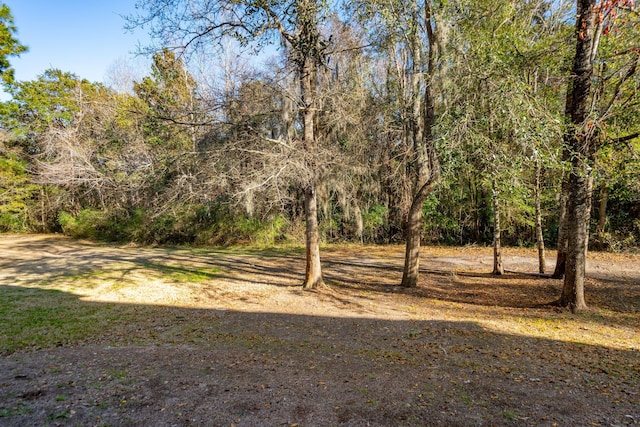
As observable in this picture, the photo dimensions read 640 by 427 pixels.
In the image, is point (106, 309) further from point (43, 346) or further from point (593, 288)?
point (593, 288)

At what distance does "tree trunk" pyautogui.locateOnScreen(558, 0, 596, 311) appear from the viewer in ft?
19.1

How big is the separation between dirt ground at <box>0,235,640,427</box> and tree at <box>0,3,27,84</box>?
13.7 meters

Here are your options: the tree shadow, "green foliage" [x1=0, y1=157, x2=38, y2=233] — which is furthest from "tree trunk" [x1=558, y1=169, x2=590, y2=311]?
"green foliage" [x1=0, y1=157, x2=38, y2=233]

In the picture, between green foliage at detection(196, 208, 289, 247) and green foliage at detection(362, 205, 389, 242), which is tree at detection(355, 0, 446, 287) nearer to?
green foliage at detection(362, 205, 389, 242)

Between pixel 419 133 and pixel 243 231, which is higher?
pixel 419 133

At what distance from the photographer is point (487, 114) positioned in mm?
6098

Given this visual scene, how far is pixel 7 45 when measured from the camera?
1784 cm

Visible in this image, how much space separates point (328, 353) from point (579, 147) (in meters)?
5.37

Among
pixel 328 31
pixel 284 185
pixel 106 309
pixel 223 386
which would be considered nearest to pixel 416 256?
pixel 284 185

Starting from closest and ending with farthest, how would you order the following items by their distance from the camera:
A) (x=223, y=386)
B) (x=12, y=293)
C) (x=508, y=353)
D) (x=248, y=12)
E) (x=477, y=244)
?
(x=223, y=386), (x=508, y=353), (x=248, y=12), (x=12, y=293), (x=477, y=244)

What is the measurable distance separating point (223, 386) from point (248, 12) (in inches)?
272

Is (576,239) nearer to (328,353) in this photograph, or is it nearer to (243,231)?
(328,353)

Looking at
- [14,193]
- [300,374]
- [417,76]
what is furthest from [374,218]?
[14,193]

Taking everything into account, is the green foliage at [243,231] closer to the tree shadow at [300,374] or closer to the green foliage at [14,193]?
the tree shadow at [300,374]
